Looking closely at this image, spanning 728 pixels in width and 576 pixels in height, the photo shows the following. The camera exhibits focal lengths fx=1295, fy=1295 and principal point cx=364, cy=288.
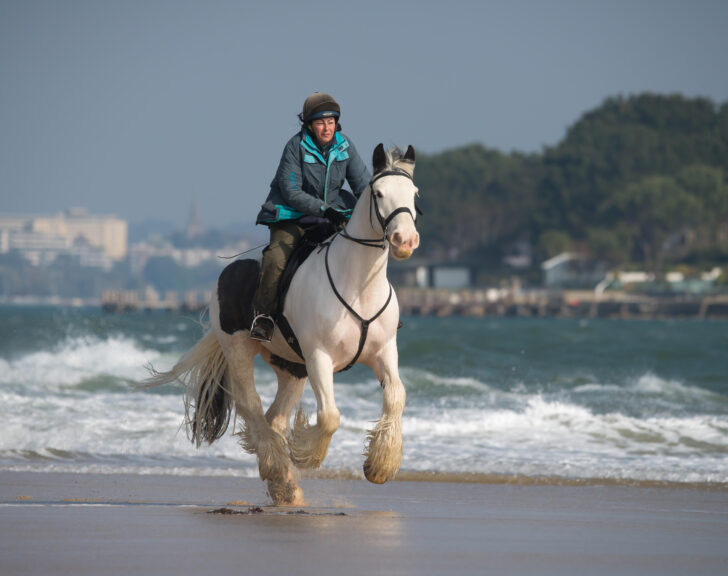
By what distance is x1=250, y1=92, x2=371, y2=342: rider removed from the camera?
8508 mm

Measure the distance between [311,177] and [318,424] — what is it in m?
1.72

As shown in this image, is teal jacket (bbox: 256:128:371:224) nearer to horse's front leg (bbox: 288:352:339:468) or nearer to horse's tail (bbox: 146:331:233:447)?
horse's front leg (bbox: 288:352:339:468)

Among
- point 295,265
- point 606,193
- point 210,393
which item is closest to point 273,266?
→ point 295,265

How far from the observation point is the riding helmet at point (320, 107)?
8.52 metres

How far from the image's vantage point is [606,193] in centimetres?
12812

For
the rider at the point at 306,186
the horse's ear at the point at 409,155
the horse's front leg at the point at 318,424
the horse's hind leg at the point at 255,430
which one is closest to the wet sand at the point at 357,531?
the horse's hind leg at the point at 255,430

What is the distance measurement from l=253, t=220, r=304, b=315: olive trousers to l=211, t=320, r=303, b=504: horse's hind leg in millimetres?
672

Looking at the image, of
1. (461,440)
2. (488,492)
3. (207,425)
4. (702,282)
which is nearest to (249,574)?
(207,425)

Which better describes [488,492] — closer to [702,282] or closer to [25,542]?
[25,542]

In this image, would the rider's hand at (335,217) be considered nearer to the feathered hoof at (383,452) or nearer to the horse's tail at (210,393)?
the feathered hoof at (383,452)

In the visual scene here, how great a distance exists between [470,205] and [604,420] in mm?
134241

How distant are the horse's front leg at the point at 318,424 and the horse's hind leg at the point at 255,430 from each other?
0.65 metres

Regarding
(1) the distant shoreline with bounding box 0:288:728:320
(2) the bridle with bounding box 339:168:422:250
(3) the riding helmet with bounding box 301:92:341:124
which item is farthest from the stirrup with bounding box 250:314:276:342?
(1) the distant shoreline with bounding box 0:288:728:320

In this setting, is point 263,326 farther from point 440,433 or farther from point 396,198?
point 440,433
